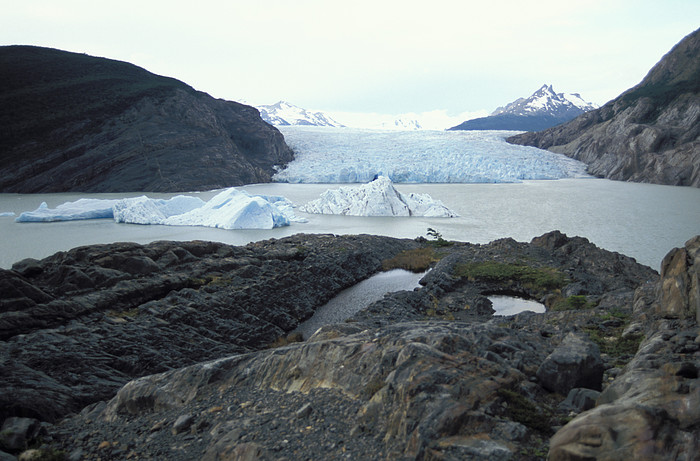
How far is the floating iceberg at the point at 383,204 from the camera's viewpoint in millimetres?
25422

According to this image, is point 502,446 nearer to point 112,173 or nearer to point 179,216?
point 179,216

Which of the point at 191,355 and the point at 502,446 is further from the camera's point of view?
the point at 191,355

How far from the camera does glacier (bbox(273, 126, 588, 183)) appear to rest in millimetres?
40812

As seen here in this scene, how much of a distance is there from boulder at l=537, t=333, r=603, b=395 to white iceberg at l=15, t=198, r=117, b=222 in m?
23.5

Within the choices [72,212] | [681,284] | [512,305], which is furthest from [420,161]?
[681,284]

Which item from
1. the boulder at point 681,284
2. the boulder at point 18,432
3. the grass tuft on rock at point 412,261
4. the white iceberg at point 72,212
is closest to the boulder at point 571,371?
the boulder at point 681,284

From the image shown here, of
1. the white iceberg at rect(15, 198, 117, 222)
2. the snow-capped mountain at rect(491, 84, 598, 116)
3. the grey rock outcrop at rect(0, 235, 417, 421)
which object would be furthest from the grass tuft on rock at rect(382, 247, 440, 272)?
the snow-capped mountain at rect(491, 84, 598, 116)

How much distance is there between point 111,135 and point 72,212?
19.2 meters

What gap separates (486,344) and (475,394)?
1.06 metres

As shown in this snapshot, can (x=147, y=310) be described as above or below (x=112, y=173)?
below

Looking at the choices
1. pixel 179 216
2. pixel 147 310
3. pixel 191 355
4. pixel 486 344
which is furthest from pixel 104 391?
pixel 179 216

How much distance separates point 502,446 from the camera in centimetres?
304

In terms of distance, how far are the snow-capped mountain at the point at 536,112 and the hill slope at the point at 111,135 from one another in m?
103

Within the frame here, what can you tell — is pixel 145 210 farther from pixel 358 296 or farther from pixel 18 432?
pixel 18 432
